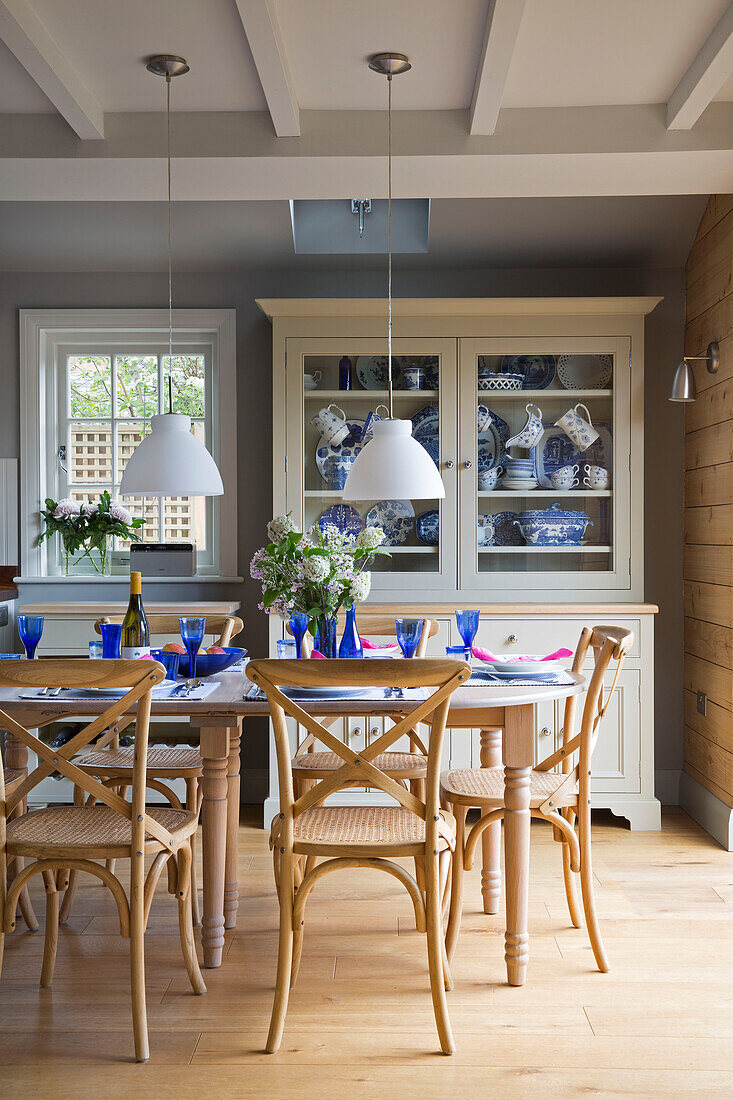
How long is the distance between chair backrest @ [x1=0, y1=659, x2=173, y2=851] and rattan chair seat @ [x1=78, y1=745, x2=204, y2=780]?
22.3 inches

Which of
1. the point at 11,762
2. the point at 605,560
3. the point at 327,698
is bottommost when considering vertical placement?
the point at 11,762

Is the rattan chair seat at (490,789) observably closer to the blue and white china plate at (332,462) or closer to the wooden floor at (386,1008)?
the wooden floor at (386,1008)

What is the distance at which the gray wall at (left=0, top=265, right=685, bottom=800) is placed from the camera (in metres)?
4.09

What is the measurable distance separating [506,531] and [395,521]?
0.45 meters

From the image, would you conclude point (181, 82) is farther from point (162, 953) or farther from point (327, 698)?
point (162, 953)

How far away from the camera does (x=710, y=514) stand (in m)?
3.72

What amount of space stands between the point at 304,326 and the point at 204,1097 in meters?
2.79

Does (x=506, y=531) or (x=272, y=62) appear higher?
(x=272, y=62)

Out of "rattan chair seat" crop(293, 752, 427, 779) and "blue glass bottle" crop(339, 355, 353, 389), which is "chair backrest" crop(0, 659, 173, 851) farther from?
"blue glass bottle" crop(339, 355, 353, 389)

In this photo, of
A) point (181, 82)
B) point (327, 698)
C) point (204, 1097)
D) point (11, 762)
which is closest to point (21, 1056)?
point (204, 1097)

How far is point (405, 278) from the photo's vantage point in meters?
4.17

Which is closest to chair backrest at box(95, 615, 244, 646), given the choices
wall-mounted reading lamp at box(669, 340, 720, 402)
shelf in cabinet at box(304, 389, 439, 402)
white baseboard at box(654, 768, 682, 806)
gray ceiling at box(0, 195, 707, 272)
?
shelf in cabinet at box(304, 389, 439, 402)

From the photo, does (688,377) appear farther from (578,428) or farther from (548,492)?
(548,492)

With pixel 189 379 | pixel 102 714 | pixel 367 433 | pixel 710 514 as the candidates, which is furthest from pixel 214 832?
pixel 189 379
